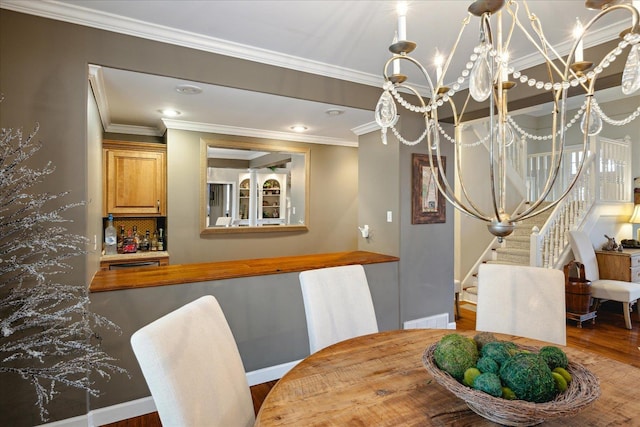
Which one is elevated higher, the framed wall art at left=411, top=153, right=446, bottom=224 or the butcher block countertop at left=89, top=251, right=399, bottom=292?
the framed wall art at left=411, top=153, right=446, bottom=224

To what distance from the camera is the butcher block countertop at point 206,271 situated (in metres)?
2.32

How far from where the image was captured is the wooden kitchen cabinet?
144 inches

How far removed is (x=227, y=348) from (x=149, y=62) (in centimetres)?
197

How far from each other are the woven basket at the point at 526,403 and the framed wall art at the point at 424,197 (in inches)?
98.8

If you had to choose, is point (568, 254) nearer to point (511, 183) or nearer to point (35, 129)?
point (511, 183)

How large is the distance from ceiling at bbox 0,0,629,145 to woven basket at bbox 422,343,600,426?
1937 millimetres

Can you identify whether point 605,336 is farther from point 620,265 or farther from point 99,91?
point 99,91

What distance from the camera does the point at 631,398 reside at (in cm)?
112

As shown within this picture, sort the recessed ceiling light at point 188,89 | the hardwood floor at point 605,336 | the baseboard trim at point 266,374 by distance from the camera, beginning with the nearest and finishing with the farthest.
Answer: the recessed ceiling light at point 188,89
the baseboard trim at point 266,374
the hardwood floor at point 605,336

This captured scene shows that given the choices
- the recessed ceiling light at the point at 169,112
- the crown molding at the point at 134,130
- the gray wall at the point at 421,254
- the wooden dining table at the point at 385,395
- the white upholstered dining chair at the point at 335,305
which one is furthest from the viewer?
the crown molding at the point at 134,130

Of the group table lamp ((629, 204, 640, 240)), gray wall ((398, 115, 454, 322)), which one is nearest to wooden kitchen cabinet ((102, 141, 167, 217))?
gray wall ((398, 115, 454, 322))

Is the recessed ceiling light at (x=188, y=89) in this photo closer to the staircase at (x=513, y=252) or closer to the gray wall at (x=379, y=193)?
the gray wall at (x=379, y=193)

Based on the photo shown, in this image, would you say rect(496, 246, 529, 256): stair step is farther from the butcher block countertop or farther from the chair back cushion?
the butcher block countertop

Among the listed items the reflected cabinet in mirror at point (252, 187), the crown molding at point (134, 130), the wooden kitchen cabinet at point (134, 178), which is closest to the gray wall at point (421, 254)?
the reflected cabinet in mirror at point (252, 187)
